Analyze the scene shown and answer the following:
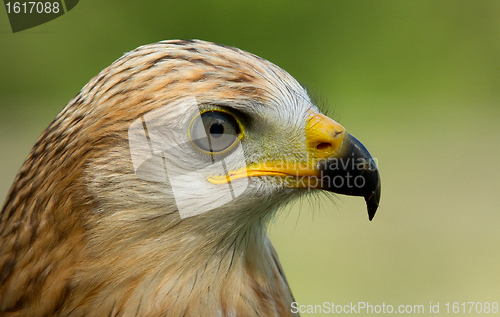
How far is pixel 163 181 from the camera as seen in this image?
3.10 ft

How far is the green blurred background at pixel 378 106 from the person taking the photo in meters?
3.20

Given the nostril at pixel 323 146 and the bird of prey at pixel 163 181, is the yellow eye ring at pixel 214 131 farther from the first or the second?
A: the nostril at pixel 323 146

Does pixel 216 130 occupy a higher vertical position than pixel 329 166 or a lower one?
higher

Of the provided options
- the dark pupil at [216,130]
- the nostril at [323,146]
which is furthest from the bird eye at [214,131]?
the nostril at [323,146]

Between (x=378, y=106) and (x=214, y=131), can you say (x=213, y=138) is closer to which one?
(x=214, y=131)

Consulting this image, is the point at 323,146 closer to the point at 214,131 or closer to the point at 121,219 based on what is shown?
the point at 214,131

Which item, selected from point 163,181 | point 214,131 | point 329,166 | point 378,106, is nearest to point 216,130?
point 214,131

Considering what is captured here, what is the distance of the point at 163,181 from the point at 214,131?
139 millimetres

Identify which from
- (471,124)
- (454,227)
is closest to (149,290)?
(454,227)

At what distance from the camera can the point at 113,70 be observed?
3.40 ft

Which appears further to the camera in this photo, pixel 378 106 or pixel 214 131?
pixel 378 106

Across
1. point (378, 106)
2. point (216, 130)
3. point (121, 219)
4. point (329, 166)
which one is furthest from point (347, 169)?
point (378, 106)

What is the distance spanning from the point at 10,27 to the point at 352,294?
9.40 ft

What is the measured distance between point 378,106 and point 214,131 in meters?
3.86
